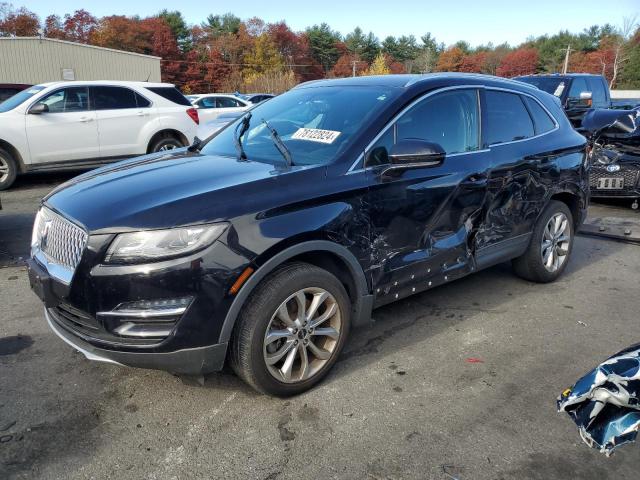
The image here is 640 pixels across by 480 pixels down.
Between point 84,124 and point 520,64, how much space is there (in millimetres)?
79310

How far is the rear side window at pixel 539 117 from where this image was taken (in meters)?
4.60

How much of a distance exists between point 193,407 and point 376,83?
2.55m

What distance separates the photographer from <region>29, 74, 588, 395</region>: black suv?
8.49 feet

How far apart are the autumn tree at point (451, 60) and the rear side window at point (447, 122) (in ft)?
263

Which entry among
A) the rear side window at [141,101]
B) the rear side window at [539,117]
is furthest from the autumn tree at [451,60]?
the rear side window at [539,117]

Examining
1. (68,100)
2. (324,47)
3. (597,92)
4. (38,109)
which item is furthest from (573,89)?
(324,47)

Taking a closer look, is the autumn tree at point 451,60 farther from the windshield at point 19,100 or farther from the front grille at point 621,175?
the windshield at point 19,100

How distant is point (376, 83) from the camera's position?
3834mm

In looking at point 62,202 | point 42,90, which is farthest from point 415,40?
point 62,202

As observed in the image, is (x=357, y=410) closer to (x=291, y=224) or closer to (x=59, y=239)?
(x=291, y=224)

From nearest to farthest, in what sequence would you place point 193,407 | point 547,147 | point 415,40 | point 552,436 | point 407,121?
point 552,436 → point 193,407 → point 407,121 → point 547,147 → point 415,40

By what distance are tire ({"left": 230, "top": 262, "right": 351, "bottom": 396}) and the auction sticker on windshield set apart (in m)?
0.90

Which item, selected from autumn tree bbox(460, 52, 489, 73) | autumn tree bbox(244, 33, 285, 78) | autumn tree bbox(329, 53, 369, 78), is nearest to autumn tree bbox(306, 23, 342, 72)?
autumn tree bbox(329, 53, 369, 78)

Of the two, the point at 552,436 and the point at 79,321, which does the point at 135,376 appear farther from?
the point at 552,436
